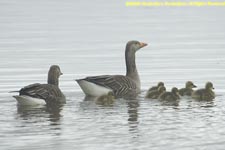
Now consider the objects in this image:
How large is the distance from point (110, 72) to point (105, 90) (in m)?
4.72

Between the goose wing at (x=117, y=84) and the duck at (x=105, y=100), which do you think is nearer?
the duck at (x=105, y=100)

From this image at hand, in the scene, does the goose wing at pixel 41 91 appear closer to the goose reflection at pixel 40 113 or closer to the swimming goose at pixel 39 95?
the swimming goose at pixel 39 95

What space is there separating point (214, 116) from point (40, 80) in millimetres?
7416

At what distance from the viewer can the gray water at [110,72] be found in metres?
12.1

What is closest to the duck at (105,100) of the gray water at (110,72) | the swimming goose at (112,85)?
the gray water at (110,72)

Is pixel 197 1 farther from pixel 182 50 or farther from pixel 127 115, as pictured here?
pixel 127 115

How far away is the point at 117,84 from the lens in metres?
17.9

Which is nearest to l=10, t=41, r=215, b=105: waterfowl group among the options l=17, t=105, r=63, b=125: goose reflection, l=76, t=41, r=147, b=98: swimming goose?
l=76, t=41, r=147, b=98: swimming goose

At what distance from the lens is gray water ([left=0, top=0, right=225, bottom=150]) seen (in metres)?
12.1

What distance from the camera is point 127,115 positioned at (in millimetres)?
14266

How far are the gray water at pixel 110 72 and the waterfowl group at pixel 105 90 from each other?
0.22 meters

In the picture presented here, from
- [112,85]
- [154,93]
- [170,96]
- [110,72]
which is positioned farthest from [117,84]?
[110,72]

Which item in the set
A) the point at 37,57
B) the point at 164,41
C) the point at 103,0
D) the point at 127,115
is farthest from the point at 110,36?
the point at 103,0

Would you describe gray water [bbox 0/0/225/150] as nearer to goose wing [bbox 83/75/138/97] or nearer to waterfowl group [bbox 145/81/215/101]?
waterfowl group [bbox 145/81/215/101]
